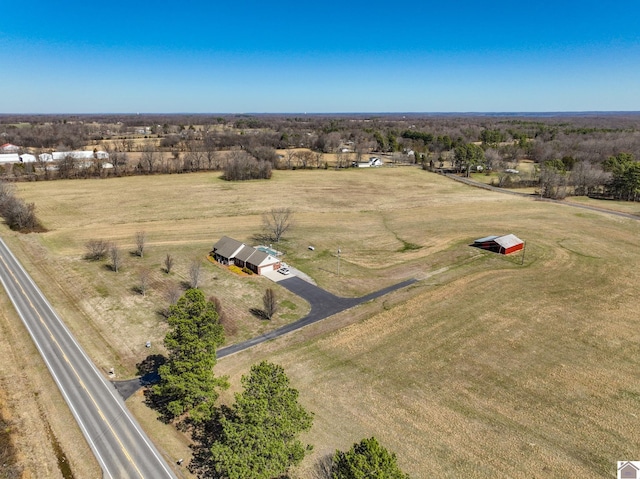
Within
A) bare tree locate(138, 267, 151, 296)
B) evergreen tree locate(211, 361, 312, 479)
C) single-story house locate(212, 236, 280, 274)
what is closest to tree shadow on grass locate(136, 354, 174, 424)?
evergreen tree locate(211, 361, 312, 479)

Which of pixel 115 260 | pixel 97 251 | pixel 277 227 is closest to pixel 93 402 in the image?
pixel 115 260

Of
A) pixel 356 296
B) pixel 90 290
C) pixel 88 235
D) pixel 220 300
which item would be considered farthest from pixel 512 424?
pixel 88 235

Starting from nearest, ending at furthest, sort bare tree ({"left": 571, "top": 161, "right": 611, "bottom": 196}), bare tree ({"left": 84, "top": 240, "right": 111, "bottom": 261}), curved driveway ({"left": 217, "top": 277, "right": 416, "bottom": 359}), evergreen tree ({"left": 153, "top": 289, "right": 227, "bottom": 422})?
evergreen tree ({"left": 153, "top": 289, "right": 227, "bottom": 422}) < curved driveway ({"left": 217, "top": 277, "right": 416, "bottom": 359}) < bare tree ({"left": 84, "top": 240, "right": 111, "bottom": 261}) < bare tree ({"left": 571, "top": 161, "right": 611, "bottom": 196})

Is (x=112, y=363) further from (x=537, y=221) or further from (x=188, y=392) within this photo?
(x=537, y=221)

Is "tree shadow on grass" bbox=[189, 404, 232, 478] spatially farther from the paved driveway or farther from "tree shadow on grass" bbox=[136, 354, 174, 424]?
the paved driveway

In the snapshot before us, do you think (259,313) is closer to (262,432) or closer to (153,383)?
(153,383)

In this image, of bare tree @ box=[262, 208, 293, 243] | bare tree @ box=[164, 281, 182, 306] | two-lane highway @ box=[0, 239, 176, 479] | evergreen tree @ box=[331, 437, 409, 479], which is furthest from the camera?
bare tree @ box=[262, 208, 293, 243]
